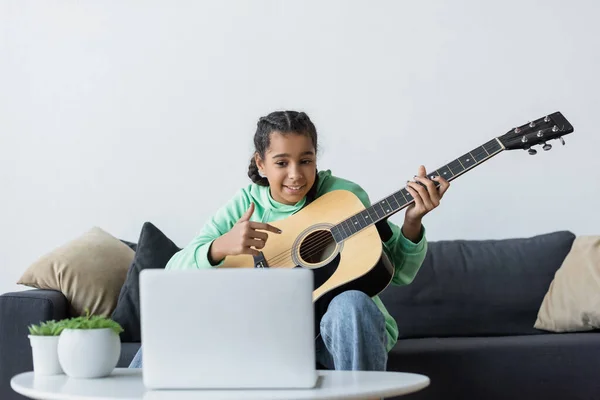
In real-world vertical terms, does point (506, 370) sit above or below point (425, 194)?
below

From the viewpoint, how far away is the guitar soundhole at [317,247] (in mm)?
2062

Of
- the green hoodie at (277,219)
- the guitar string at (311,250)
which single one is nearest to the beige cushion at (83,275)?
the green hoodie at (277,219)

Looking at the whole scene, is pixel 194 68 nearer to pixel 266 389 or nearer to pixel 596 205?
pixel 596 205

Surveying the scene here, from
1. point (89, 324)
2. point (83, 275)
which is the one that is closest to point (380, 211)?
point (89, 324)

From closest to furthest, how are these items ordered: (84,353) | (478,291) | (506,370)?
(84,353) < (506,370) < (478,291)

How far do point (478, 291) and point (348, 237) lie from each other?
0.82 m

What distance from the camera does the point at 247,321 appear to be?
1.31 meters

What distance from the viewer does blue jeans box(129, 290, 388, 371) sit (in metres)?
1.77

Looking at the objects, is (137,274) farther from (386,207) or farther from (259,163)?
(386,207)

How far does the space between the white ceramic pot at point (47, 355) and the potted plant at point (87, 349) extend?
0.04 metres

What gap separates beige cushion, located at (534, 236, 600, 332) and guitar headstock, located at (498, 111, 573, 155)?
711 mm

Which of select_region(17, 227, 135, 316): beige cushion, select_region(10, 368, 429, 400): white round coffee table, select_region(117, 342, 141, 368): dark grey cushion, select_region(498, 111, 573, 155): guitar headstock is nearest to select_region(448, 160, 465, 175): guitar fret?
select_region(498, 111, 573, 155): guitar headstock

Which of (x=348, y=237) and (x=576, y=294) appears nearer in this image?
(x=348, y=237)

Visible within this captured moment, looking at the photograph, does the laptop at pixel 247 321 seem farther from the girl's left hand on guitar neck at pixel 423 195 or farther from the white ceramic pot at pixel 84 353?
the girl's left hand on guitar neck at pixel 423 195
